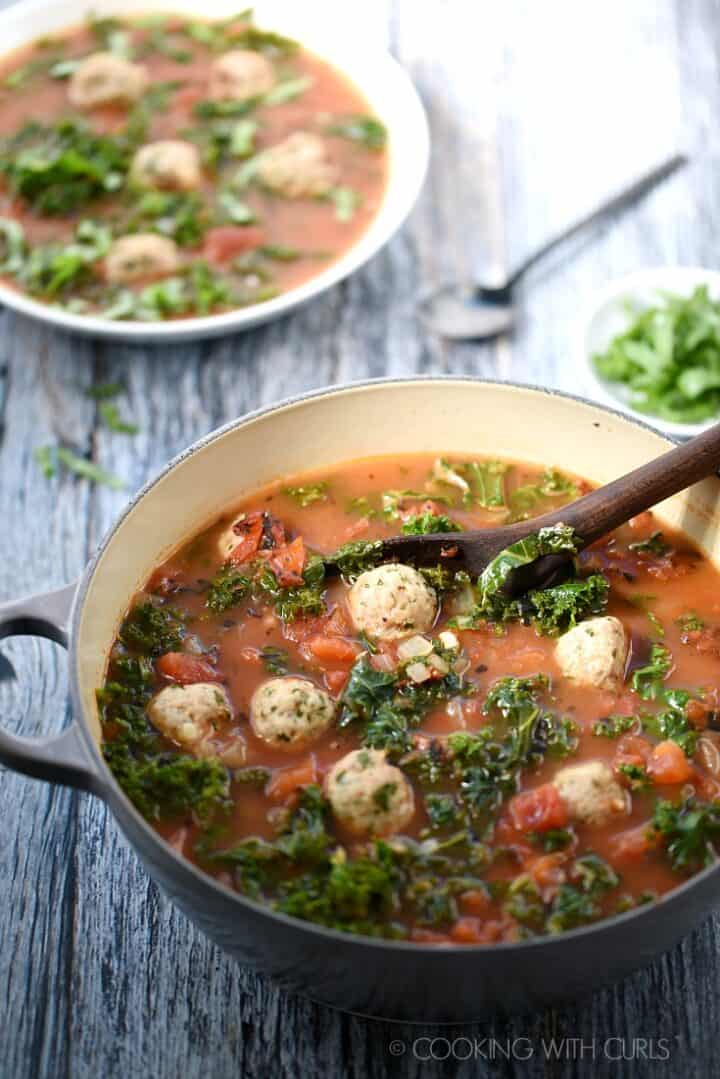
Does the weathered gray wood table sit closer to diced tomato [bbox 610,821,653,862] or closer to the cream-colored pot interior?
diced tomato [bbox 610,821,653,862]

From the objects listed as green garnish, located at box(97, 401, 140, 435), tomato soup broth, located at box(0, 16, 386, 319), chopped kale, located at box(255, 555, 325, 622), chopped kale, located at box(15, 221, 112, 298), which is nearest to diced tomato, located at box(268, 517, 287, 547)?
chopped kale, located at box(255, 555, 325, 622)

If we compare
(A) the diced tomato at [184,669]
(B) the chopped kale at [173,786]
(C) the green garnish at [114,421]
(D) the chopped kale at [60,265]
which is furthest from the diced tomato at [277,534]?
(D) the chopped kale at [60,265]

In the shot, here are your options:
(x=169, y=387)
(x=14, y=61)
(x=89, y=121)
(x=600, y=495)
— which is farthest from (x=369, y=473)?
(x=14, y=61)

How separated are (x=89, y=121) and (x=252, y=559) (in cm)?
364

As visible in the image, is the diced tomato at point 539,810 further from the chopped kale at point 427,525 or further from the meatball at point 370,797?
the chopped kale at point 427,525

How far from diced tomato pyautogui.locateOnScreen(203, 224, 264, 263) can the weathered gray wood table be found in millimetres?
421

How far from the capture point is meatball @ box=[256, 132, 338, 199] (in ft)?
21.5

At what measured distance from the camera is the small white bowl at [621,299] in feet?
19.6

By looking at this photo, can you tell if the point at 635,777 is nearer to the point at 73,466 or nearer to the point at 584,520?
the point at 584,520

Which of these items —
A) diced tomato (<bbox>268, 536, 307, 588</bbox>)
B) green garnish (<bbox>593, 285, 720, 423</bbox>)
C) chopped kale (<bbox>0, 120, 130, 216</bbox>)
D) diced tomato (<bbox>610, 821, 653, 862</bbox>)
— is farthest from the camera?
chopped kale (<bbox>0, 120, 130, 216</bbox>)

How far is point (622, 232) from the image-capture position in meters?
6.78

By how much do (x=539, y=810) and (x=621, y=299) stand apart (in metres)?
3.28

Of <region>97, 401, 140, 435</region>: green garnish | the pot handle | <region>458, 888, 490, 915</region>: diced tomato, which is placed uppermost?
the pot handle

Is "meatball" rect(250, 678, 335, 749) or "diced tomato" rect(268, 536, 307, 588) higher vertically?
"diced tomato" rect(268, 536, 307, 588)
